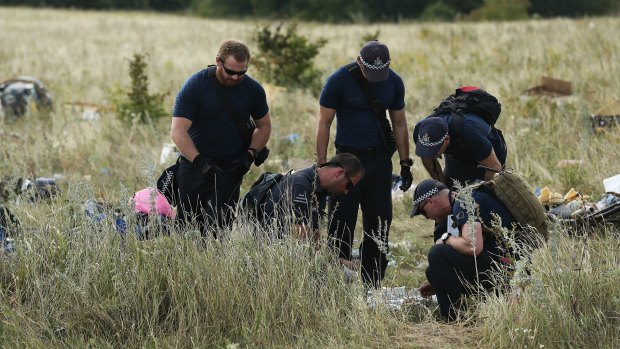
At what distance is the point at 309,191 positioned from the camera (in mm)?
5867

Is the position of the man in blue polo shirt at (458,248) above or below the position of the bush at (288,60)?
below

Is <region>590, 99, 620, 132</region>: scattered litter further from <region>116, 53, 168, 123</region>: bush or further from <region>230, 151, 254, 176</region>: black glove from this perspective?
<region>116, 53, 168, 123</region>: bush

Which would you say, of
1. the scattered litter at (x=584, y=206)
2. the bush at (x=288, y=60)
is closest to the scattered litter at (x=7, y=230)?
the scattered litter at (x=584, y=206)

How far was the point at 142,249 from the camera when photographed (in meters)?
5.46

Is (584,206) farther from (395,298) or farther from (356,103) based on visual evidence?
(395,298)

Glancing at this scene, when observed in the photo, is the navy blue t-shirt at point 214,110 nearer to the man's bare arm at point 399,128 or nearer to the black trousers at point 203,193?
the black trousers at point 203,193

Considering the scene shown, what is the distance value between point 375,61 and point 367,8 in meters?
50.9

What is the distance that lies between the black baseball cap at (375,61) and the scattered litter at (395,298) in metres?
1.49

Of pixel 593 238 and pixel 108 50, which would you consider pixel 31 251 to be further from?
pixel 108 50

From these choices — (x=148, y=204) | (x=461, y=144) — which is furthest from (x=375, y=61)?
(x=148, y=204)

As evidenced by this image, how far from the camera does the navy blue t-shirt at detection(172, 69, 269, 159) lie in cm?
621

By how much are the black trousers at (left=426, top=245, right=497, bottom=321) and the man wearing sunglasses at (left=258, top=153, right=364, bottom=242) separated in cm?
77

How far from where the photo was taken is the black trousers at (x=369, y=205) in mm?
6391

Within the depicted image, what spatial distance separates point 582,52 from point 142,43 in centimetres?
1639
